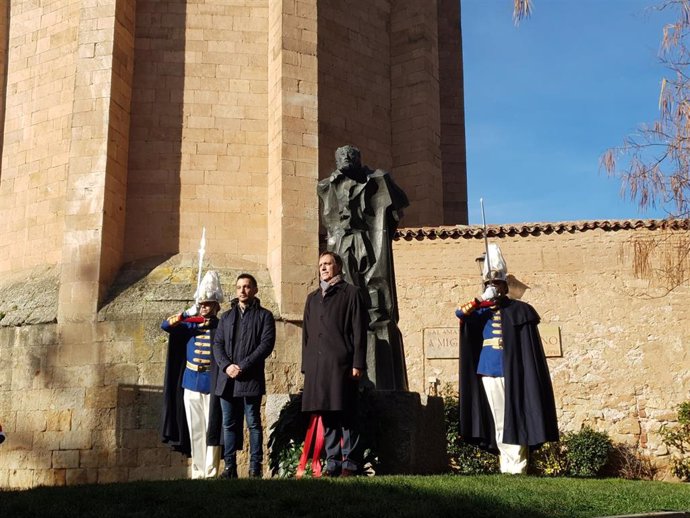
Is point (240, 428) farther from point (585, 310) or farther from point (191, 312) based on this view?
point (585, 310)

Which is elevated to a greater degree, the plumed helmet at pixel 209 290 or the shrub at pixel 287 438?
the plumed helmet at pixel 209 290

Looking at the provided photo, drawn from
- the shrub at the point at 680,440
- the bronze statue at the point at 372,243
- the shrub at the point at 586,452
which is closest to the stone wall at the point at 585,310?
the shrub at the point at 680,440

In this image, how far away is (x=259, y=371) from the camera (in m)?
7.25

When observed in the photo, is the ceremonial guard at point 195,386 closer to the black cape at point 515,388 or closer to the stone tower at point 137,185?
the black cape at point 515,388

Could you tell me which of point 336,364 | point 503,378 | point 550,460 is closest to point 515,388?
point 503,378

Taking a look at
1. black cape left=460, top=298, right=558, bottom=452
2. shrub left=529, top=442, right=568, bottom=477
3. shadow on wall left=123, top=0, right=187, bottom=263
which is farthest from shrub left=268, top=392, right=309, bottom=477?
shadow on wall left=123, top=0, right=187, bottom=263

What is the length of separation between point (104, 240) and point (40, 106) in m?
3.13

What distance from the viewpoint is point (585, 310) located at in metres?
13.9

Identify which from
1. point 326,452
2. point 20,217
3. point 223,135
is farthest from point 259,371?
point 20,217

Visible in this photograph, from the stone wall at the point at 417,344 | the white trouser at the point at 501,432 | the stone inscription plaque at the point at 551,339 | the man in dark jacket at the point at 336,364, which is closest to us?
the man in dark jacket at the point at 336,364

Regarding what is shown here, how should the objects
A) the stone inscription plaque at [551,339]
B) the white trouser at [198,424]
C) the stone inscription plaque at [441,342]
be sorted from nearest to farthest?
the white trouser at [198,424], the stone inscription plaque at [551,339], the stone inscription plaque at [441,342]

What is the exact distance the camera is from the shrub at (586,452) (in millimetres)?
12789

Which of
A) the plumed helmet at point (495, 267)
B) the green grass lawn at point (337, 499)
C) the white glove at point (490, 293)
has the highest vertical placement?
the plumed helmet at point (495, 267)

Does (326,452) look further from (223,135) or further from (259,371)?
(223,135)
